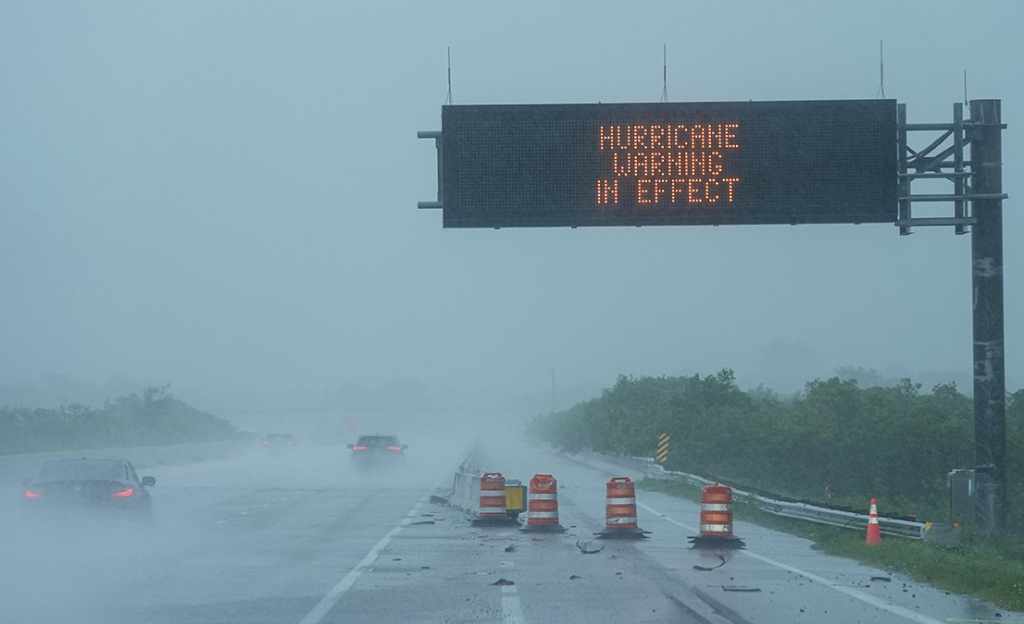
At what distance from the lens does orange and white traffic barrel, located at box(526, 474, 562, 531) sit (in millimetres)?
26188

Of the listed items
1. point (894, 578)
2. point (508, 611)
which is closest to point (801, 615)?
point (508, 611)

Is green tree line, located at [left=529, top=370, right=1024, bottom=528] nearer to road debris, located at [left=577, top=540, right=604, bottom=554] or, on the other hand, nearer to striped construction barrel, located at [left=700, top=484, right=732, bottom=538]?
striped construction barrel, located at [left=700, top=484, right=732, bottom=538]

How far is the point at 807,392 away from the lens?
53.3 metres

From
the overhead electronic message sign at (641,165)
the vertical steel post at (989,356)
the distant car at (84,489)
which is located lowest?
the distant car at (84,489)

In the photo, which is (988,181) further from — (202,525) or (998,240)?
(202,525)

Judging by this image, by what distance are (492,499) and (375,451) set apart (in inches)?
1195

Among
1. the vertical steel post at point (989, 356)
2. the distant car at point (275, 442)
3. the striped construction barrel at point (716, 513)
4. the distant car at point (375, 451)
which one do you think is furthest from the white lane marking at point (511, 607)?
the distant car at point (275, 442)

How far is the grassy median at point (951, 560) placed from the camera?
55.1 feet

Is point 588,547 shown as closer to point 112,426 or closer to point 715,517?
point 715,517

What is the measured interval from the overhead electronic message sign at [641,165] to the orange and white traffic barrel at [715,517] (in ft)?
18.5

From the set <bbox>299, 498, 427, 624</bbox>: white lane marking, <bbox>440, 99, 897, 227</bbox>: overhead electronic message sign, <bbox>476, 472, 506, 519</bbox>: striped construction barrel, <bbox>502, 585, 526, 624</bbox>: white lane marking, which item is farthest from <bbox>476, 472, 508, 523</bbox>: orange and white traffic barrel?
<bbox>502, 585, 526, 624</bbox>: white lane marking

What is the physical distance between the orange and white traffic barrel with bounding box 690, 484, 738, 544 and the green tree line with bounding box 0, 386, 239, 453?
4098cm

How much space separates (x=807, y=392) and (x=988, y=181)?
31.9 metres

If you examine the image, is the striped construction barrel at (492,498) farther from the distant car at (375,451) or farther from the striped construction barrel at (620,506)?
the distant car at (375,451)
